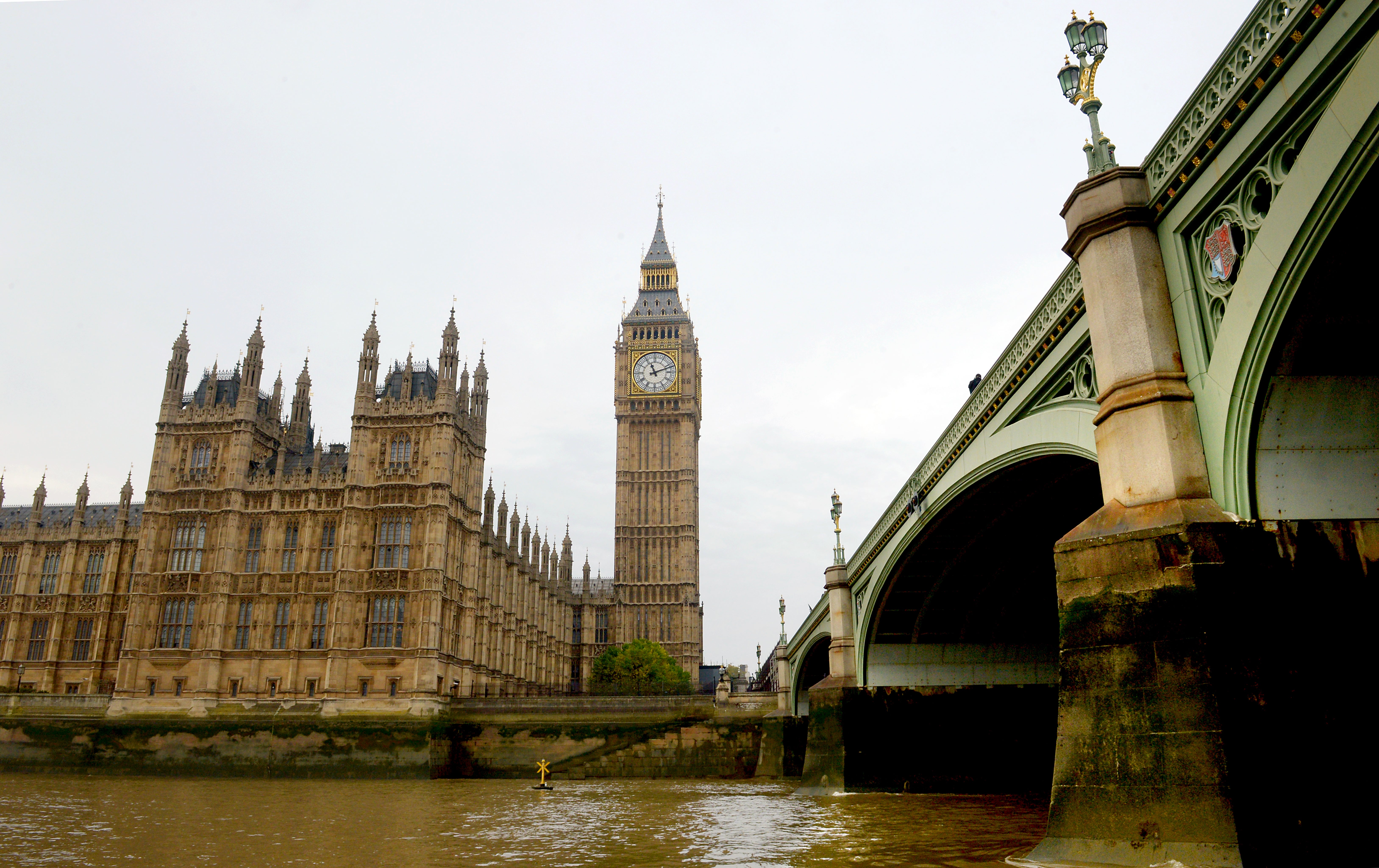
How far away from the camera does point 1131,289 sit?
10.8 meters

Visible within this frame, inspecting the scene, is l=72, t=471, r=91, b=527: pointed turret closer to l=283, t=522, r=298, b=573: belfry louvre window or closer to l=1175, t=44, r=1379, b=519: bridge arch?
l=283, t=522, r=298, b=573: belfry louvre window

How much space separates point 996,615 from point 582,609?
73156 millimetres

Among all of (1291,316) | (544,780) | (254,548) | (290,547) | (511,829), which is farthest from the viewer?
(254,548)

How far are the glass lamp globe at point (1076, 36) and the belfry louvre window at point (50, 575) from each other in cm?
7049

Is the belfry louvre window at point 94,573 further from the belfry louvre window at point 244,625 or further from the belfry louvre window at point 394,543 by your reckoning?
the belfry louvre window at point 394,543

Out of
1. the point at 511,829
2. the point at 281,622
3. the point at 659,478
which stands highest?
the point at 659,478

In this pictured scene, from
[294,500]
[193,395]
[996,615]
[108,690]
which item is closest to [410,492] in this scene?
[294,500]

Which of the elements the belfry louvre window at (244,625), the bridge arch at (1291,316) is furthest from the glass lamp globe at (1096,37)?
the belfry louvre window at (244,625)

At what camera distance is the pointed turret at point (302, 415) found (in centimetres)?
6638

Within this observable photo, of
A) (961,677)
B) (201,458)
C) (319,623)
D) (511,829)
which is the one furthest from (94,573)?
(961,677)

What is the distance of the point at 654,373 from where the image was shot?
108 meters

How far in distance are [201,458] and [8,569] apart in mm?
18974

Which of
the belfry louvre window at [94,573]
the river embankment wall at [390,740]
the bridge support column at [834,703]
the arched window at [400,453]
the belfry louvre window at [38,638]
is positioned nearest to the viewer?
the bridge support column at [834,703]

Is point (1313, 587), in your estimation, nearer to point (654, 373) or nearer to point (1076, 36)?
point (1076, 36)
